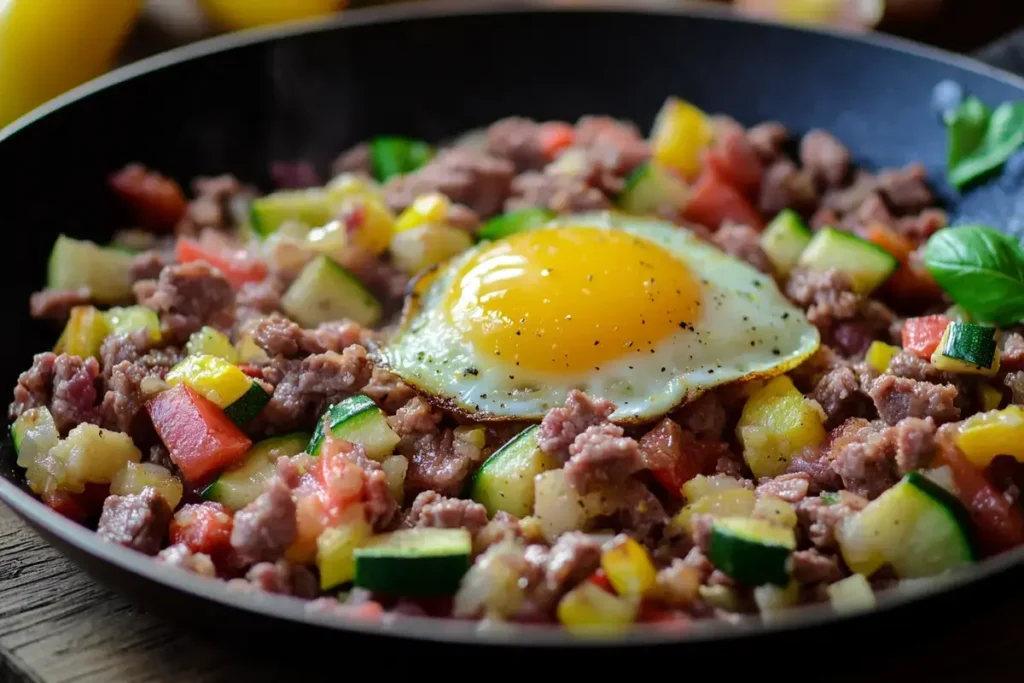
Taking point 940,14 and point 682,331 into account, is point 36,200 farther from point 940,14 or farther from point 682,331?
point 940,14

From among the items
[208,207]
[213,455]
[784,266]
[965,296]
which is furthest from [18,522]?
[965,296]

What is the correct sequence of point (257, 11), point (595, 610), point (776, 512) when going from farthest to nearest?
1. point (257, 11)
2. point (776, 512)
3. point (595, 610)

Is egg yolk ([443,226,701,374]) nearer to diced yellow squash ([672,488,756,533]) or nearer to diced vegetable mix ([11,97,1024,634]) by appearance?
diced vegetable mix ([11,97,1024,634])

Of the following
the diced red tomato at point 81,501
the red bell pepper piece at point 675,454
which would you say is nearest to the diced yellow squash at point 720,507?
the red bell pepper piece at point 675,454

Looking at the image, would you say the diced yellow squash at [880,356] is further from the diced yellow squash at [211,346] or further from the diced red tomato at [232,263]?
the diced red tomato at [232,263]

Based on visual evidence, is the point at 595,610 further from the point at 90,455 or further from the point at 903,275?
the point at 903,275

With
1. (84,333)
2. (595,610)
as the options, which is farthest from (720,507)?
(84,333)

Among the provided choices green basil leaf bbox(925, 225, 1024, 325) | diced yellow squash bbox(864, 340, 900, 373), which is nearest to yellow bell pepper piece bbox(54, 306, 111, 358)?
diced yellow squash bbox(864, 340, 900, 373)
